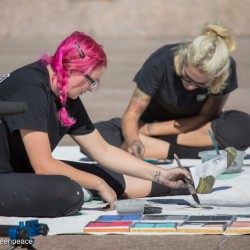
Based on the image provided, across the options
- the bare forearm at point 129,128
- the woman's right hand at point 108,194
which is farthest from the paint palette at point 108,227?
the bare forearm at point 129,128

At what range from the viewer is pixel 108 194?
17.7ft

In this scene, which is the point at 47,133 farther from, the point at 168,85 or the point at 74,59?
the point at 168,85

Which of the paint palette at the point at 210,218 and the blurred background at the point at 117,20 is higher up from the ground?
the paint palette at the point at 210,218

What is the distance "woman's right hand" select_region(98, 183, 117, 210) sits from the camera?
17.7ft

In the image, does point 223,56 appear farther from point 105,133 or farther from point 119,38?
point 119,38

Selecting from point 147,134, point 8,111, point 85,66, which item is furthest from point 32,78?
point 147,134

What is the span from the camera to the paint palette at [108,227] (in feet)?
16.4

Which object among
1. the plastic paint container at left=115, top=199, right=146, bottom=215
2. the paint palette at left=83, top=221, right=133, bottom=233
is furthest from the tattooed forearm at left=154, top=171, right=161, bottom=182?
the paint palette at left=83, top=221, right=133, bottom=233

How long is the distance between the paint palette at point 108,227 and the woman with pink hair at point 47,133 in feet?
0.88

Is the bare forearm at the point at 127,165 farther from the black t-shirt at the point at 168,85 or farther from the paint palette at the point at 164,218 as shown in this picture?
the black t-shirt at the point at 168,85

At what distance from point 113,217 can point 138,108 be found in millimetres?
1940

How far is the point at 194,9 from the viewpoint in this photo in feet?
56.4

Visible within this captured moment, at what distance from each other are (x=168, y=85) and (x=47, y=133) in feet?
7.02

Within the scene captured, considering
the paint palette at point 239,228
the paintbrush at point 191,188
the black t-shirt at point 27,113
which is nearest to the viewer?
the paint palette at point 239,228
